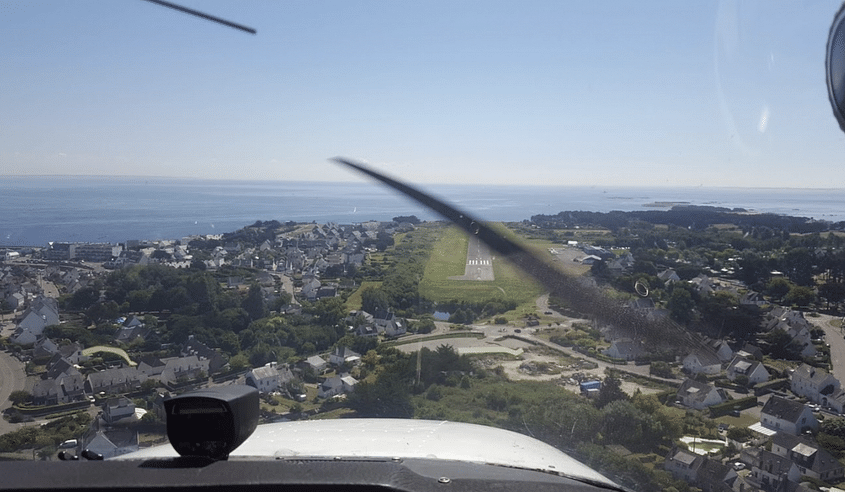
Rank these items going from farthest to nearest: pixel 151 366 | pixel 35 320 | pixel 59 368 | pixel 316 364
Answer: pixel 35 320
pixel 316 364
pixel 151 366
pixel 59 368

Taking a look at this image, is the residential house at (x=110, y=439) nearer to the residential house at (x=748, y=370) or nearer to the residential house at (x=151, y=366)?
the residential house at (x=151, y=366)

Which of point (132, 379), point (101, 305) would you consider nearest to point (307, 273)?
point (101, 305)

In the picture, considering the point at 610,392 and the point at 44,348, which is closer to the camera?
the point at 610,392

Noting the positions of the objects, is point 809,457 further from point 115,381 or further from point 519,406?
point 115,381

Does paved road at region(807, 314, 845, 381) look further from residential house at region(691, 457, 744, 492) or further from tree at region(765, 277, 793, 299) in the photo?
residential house at region(691, 457, 744, 492)

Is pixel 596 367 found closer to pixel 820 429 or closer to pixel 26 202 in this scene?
pixel 820 429

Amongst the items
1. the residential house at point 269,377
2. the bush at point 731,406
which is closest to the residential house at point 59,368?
the residential house at point 269,377

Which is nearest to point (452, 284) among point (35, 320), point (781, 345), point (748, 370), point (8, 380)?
point (748, 370)
